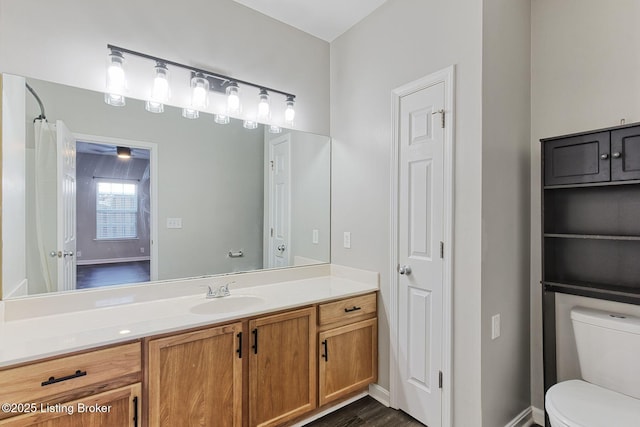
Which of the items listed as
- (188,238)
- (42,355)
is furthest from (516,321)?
(42,355)

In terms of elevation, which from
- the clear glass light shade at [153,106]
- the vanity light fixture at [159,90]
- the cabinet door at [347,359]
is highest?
the vanity light fixture at [159,90]

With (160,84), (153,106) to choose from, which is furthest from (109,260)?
(160,84)

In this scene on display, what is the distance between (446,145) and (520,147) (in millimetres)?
517

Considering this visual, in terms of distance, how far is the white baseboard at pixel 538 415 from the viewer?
1928mm

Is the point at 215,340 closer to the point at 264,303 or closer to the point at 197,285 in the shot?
the point at 264,303

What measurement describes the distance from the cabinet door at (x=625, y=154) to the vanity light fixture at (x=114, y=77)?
259 cm

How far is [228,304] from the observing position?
1.96 metres

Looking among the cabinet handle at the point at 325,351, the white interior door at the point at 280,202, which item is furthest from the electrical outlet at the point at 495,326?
the white interior door at the point at 280,202

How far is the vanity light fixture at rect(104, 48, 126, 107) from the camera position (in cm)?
171

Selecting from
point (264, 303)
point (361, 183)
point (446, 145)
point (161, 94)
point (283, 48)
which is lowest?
point (264, 303)

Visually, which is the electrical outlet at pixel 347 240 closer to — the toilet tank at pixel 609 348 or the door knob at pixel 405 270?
the door knob at pixel 405 270

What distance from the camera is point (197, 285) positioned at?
6.59 ft

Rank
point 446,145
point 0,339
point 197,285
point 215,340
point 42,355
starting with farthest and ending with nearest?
point 197,285 → point 446,145 → point 215,340 → point 0,339 → point 42,355

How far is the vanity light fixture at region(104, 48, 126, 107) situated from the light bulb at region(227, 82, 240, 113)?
605 millimetres
